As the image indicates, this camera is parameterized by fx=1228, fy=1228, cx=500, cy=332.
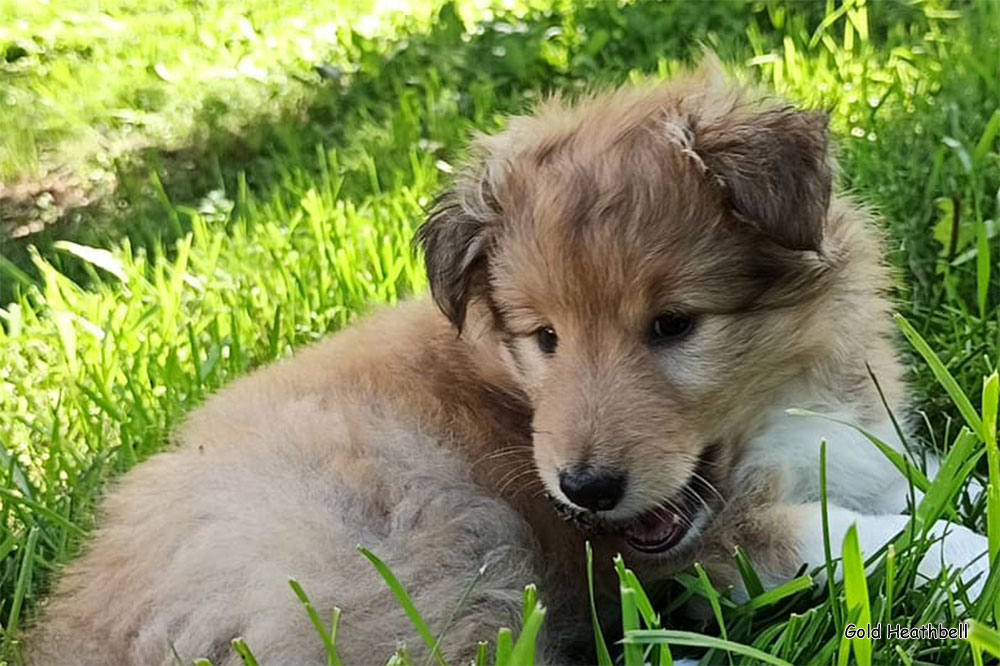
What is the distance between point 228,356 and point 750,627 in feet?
6.75

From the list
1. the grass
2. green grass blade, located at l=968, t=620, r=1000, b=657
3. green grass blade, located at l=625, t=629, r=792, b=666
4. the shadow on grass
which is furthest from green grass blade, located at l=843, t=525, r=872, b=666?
the shadow on grass

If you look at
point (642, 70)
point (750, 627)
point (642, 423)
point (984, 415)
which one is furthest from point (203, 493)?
point (642, 70)

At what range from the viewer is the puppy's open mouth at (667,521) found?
8.70 feet

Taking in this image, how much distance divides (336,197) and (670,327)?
2838 millimetres

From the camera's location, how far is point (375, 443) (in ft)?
9.03

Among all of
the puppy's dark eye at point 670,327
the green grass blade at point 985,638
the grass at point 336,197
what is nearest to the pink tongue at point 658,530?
the grass at point 336,197

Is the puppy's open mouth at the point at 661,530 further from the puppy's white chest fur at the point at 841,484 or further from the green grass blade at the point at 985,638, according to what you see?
the green grass blade at the point at 985,638

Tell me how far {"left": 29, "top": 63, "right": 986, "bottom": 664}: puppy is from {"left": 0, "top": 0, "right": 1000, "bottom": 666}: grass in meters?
0.14

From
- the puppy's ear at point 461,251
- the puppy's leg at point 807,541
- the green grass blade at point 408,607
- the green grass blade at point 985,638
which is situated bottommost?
the puppy's leg at point 807,541

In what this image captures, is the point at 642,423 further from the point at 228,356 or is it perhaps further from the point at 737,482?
the point at 228,356

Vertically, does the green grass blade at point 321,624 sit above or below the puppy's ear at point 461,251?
below

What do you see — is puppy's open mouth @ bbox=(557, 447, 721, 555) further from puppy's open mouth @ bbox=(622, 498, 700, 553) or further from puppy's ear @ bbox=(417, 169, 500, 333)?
puppy's ear @ bbox=(417, 169, 500, 333)

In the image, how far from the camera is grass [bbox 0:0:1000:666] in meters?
2.51

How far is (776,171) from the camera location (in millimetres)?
2592
